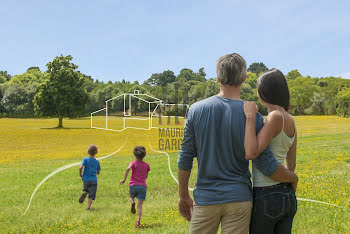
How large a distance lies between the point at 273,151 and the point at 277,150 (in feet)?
0.11

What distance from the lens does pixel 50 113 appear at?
45812mm

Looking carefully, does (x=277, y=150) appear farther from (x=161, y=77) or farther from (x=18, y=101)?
(x=161, y=77)

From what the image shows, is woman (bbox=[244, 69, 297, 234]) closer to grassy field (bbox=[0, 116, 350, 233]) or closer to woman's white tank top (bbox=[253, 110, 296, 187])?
woman's white tank top (bbox=[253, 110, 296, 187])

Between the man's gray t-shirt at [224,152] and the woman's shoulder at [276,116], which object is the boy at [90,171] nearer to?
the man's gray t-shirt at [224,152]

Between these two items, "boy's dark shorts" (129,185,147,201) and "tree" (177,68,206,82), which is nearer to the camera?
"boy's dark shorts" (129,185,147,201)

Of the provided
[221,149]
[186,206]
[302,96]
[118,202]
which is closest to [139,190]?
[118,202]

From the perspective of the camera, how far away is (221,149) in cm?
254

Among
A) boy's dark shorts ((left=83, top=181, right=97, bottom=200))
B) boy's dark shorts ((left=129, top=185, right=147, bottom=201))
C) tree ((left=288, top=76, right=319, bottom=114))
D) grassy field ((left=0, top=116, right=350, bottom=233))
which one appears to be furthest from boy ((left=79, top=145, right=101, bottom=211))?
tree ((left=288, top=76, right=319, bottom=114))

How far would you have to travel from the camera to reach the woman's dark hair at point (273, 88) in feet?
8.56

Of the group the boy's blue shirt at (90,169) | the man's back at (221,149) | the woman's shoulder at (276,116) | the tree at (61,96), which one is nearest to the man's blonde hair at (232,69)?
the man's back at (221,149)

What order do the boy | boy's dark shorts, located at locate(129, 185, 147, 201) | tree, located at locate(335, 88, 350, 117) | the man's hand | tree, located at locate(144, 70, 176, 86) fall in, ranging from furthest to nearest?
tree, located at locate(144, 70, 176, 86) < tree, located at locate(335, 88, 350, 117) < the boy < boy's dark shorts, located at locate(129, 185, 147, 201) < the man's hand

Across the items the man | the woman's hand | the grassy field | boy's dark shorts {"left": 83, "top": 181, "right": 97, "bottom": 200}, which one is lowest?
the grassy field

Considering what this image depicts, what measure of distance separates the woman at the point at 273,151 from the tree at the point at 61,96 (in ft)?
150

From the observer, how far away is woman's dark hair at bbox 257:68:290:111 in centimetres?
261
